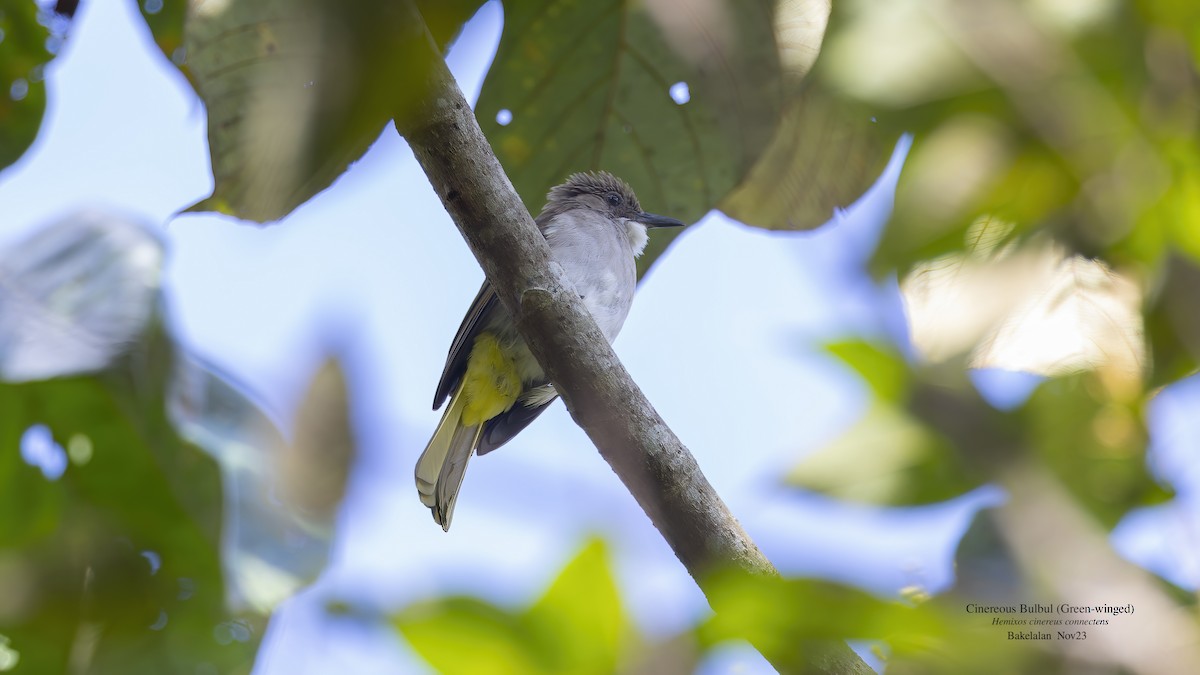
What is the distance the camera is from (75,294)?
5.01 ft

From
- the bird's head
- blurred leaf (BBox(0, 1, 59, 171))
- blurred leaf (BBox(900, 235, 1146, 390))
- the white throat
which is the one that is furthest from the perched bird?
blurred leaf (BBox(900, 235, 1146, 390))

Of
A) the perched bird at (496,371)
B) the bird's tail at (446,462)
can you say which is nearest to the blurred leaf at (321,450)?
the perched bird at (496,371)

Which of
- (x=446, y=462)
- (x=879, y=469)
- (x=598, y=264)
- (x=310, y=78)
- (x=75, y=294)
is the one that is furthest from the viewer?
(x=598, y=264)

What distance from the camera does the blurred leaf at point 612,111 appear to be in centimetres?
216

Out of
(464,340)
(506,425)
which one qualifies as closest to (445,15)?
(464,340)

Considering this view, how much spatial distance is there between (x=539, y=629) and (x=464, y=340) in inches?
127

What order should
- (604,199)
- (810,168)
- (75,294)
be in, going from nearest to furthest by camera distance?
(75,294), (810,168), (604,199)

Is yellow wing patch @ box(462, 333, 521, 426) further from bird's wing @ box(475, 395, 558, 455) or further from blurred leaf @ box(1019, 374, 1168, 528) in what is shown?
blurred leaf @ box(1019, 374, 1168, 528)

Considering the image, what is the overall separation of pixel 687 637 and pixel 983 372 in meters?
0.71

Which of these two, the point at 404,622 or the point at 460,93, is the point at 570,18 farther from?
the point at 404,622

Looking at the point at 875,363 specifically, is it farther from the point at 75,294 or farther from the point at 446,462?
the point at 446,462

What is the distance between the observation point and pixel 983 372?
1345 millimetres

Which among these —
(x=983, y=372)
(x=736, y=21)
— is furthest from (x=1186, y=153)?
(x=736, y=21)

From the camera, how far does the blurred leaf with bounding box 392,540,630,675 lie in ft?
2.52
